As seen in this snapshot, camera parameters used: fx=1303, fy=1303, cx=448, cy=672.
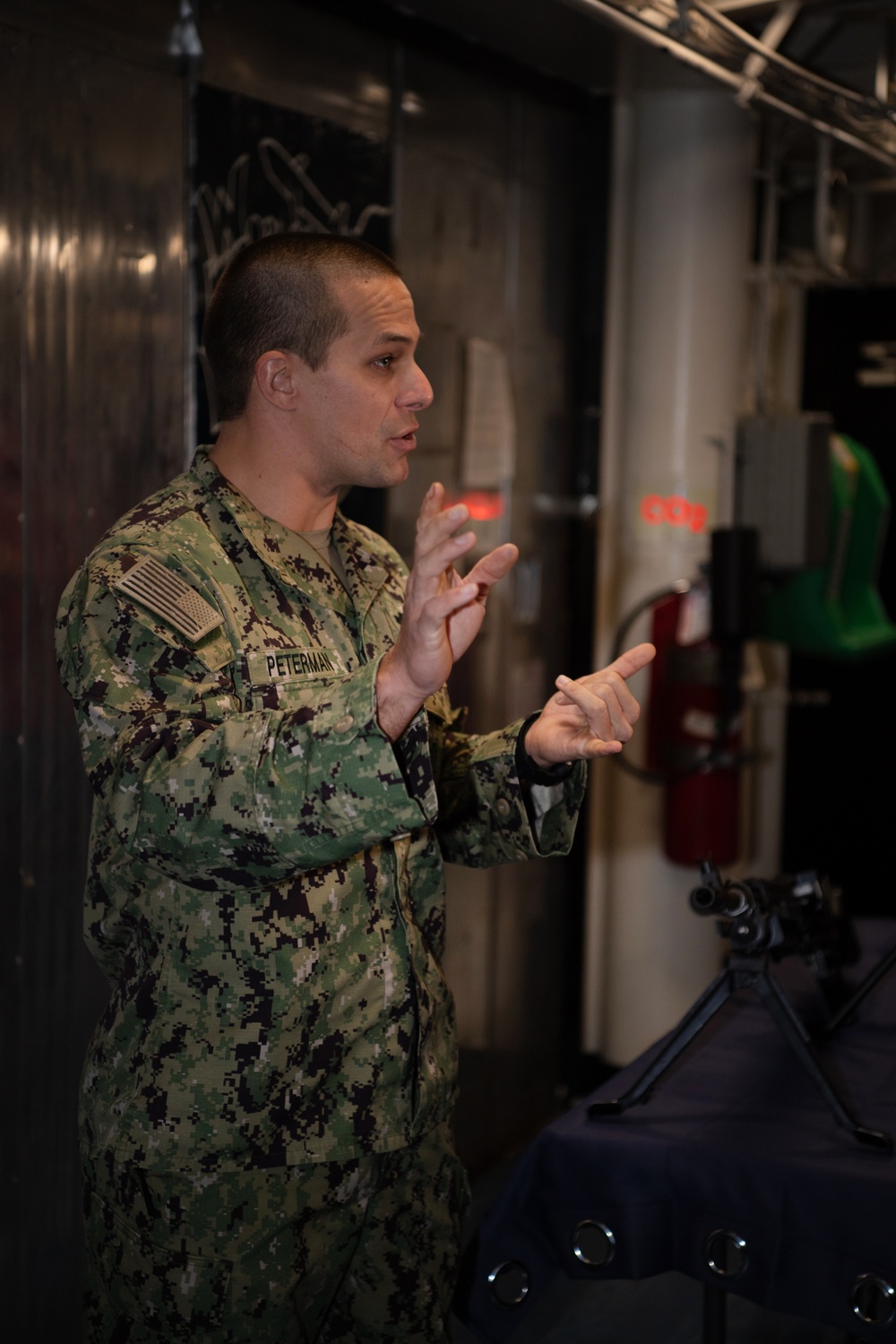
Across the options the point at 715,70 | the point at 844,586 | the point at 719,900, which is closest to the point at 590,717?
the point at 719,900

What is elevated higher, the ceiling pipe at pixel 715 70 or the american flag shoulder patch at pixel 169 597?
the ceiling pipe at pixel 715 70

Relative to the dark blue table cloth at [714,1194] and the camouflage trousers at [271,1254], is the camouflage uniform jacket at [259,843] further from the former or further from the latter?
the dark blue table cloth at [714,1194]

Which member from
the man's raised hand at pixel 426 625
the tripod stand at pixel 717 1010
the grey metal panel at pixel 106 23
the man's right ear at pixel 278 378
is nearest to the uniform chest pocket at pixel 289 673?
the man's raised hand at pixel 426 625

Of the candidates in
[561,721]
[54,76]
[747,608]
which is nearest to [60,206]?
[54,76]

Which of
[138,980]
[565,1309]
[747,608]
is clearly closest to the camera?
[138,980]

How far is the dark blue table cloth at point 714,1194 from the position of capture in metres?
1.55

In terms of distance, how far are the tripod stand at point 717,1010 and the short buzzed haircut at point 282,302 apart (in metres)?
0.98

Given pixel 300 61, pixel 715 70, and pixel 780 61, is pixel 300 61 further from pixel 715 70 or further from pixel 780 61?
pixel 780 61

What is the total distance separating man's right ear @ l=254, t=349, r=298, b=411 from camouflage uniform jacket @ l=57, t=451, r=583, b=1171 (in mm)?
122

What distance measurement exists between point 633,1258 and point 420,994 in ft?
1.41

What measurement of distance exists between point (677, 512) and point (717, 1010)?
1.96m

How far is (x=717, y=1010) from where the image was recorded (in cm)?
179

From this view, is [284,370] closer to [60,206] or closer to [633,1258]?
[60,206]

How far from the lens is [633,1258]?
1.63m
